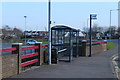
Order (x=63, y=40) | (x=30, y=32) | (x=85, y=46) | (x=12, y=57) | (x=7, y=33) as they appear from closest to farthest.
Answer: (x=12, y=57), (x=63, y=40), (x=85, y=46), (x=7, y=33), (x=30, y=32)

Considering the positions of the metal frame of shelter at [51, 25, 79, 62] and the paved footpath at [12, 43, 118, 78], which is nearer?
the paved footpath at [12, 43, 118, 78]

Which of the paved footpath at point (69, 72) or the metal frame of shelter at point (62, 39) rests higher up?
the metal frame of shelter at point (62, 39)

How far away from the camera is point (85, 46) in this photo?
19.4 m

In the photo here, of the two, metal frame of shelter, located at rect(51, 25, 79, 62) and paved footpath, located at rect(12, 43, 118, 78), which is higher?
metal frame of shelter, located at rect(51, 25, 79, 62)

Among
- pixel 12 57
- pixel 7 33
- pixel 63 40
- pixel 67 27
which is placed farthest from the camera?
pixel 7 33

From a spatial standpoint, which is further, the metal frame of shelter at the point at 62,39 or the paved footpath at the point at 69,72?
the metal frame of shelter at the point at 62,39

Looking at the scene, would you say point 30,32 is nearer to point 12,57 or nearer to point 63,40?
point 63,40

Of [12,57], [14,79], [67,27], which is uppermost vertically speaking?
[67,27]

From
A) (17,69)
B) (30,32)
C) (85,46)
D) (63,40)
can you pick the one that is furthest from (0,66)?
(30,32)

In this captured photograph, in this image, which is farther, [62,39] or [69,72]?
[62,39]

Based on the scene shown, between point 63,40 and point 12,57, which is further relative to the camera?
point 63,40

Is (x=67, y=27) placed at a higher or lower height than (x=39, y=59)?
higher

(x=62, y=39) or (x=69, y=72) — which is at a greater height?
(x=62, y=39)

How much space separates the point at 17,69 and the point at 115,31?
11058 cm
